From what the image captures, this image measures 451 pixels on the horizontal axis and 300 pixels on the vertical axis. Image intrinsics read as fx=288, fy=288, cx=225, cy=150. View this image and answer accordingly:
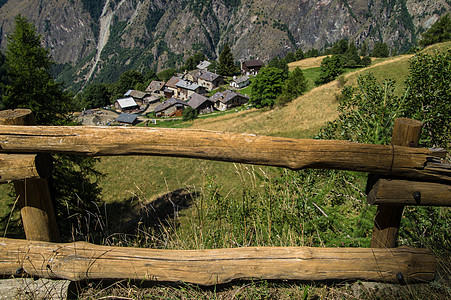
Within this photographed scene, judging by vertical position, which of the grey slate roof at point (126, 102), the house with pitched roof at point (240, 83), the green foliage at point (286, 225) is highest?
the green foliage at point (286, 225)

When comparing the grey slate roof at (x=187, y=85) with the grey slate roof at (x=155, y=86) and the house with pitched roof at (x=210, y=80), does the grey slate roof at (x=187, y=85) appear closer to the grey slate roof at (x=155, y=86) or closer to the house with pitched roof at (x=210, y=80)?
the house with pitched roof at (x=210, y=80)

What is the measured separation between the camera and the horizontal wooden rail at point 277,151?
2.46 meters

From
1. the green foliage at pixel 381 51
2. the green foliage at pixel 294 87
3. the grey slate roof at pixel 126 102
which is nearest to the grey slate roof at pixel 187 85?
the grey slate roof at pixel 126 102

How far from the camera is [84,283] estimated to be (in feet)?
9.68

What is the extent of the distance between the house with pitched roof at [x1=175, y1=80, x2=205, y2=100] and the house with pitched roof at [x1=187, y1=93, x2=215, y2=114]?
1559cm

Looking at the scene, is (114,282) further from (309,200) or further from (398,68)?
(398,68)

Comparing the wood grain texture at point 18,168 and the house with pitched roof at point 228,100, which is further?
the house with pitched roof at point 228,100

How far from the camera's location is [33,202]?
2885 millimetres

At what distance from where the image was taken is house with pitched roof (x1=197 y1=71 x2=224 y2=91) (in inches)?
3785

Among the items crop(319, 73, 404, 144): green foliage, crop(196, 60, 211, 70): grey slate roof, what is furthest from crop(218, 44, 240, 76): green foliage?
crop(319, 73, 404, 144): green foliage

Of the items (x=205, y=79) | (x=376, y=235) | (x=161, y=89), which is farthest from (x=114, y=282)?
(x=161, y=89)

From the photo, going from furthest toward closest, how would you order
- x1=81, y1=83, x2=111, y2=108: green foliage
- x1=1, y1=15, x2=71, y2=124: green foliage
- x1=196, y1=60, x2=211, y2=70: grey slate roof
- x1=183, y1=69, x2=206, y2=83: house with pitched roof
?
Answer: x1=196, y1=60, x2=211, y2=70: grey slate roof < x1=183, y1=69, x2=206, y2=83: house with pitched roof < x1=81, y1=83, x2=111, y2=108: green foliage < x1=1, y1=15, x2=71, y2=124: green foliage

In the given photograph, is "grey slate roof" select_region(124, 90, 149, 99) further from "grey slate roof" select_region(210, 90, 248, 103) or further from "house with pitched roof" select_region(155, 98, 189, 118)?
"grey slate roof" select_region(210, 90, 248, 103)

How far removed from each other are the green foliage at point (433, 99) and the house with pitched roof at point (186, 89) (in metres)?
89.5
